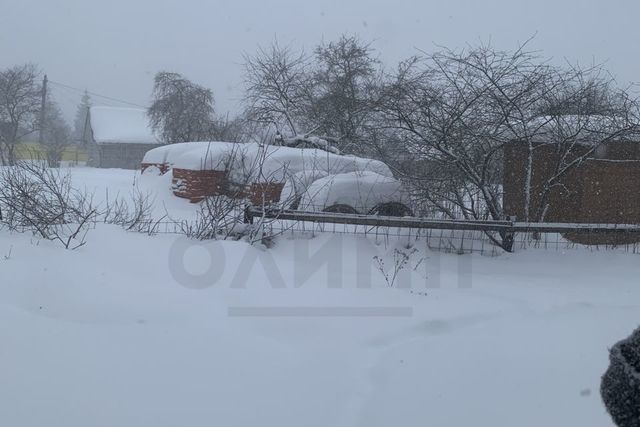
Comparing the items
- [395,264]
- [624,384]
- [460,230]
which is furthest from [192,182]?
[624,384]

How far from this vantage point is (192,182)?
43.1 ft

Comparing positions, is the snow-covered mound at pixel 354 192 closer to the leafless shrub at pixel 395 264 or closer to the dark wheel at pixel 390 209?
the dark wheel at pixel 390 209

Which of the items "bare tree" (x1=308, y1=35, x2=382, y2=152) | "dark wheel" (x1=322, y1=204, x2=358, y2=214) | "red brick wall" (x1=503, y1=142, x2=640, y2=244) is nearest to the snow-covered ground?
"dark wheel" (x1=322, y1=204, x2=358, y2=214)

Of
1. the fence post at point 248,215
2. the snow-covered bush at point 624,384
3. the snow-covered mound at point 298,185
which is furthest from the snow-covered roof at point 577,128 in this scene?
the snow-covered bush at point 624,384

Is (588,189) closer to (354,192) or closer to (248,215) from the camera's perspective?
(354,192)

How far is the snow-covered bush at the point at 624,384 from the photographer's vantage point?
6.23 feet

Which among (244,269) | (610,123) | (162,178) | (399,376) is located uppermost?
(610,123)

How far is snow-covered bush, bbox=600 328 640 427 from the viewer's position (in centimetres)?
190

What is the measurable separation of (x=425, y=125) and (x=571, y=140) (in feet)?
6.67

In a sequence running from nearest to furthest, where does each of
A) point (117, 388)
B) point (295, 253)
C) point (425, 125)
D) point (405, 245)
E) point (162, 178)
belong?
point (117, 388) → point (295, 253) → point (405, 245) → point (425, 125) → point (162, 178)

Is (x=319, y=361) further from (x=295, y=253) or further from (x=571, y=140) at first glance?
(x=571, y=140)

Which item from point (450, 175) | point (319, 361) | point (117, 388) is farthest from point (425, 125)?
point (117, 388)

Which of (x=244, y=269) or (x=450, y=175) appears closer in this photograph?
(x=244, y=269)

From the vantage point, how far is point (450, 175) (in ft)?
26.5
